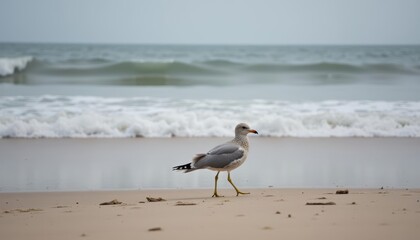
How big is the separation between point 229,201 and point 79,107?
28.1ft

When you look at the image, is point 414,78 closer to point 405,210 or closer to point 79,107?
point 79,107

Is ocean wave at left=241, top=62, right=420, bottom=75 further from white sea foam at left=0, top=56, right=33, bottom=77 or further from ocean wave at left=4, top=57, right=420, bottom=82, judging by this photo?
white sea foam at left=0, top=56, right=33, bottom=77

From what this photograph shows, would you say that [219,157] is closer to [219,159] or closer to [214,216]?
[219,159]

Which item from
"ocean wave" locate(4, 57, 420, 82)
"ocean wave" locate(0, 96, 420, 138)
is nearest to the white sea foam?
"ocean wave" locate(4, 57, 420, 82)

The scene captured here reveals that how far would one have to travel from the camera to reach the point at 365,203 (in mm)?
5789

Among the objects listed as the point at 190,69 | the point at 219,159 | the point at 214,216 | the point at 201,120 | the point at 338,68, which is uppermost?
the point at 338,68

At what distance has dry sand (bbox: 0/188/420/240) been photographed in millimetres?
4645

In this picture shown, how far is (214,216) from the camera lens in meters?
5.25

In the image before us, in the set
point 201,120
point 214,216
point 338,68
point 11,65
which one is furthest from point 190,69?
point 214,216

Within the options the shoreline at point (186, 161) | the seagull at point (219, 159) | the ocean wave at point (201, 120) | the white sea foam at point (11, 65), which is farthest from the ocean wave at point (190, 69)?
the seagull at point (219, 159)

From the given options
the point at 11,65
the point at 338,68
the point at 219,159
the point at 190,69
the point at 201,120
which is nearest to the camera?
the point at 219,159

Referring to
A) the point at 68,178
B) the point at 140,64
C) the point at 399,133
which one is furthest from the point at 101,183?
the point at 140,64

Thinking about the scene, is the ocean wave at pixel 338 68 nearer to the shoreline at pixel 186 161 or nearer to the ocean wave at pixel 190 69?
the ocean wave at pixel 190 69

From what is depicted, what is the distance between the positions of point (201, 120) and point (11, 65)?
14.6 m
